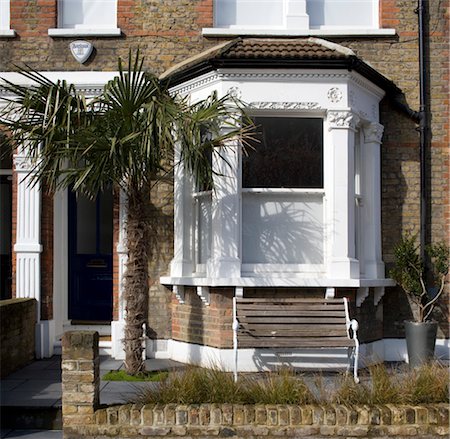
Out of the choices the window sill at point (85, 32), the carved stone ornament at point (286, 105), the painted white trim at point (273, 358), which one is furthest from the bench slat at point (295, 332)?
the window sill at point (85, 32)

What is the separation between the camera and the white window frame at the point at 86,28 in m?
8.91

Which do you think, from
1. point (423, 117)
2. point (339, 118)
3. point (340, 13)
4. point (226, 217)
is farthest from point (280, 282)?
point (340, 13)

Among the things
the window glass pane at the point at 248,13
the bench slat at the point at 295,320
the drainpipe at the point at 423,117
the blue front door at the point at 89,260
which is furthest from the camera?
the blue front door at the point at 89,260

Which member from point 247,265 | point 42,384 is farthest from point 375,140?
point 42,384

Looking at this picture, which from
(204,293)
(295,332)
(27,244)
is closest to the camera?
(295,332)

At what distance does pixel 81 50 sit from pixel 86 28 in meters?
0.35

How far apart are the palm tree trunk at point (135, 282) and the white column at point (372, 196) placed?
3152mm

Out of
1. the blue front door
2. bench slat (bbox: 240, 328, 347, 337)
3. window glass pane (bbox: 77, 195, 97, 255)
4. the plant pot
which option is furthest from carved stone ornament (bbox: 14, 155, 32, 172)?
the plant pot

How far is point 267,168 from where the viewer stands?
8250 mm

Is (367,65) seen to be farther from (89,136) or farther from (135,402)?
(135,402)

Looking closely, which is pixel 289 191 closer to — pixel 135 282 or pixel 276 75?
pixel 276 75

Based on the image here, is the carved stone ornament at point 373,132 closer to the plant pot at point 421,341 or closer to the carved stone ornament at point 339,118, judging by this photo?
the carved stone ornament at point 339,118

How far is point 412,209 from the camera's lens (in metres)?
8.88

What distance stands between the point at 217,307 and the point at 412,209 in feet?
10.0
